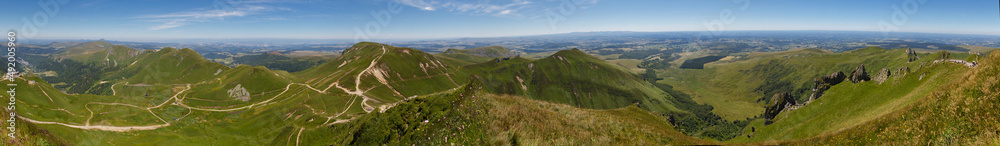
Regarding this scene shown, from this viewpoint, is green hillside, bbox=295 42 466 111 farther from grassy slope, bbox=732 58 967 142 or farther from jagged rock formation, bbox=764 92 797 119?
jagged rock formation, bbox=764 92 797 119

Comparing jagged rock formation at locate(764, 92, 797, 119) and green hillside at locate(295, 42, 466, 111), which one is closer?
jagged rock formation at locate(764, 92, 797, 119)

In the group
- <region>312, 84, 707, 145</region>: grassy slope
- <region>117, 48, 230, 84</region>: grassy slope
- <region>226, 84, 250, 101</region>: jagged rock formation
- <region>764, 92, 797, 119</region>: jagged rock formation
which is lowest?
<region>764, 92, 797, 119</region>: jagged rock formation

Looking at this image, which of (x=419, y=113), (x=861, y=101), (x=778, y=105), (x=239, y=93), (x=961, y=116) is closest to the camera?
(x=961, y=116)

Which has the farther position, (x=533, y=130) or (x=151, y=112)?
(x=151, y=112)

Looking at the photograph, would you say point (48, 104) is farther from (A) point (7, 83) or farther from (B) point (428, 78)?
(B) point (428, 78)

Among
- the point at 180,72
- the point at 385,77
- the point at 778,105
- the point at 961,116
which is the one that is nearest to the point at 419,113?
the point at 961,116

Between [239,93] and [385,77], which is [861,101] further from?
[239,93]

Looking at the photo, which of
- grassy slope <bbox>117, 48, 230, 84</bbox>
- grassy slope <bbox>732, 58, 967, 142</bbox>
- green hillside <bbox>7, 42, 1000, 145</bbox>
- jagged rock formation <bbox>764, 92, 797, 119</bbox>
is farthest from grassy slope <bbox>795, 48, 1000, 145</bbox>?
grassy slope <bbox>117, 48, 230, 84</bbox>

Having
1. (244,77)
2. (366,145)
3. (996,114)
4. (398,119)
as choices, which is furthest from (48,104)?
(996,114)

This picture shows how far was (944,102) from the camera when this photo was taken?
59.7ft

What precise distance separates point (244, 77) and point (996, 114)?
171 m

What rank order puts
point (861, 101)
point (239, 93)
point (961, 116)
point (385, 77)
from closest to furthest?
point (961, 116) < point (861, 101) < point (239, 93) < point (385, 77)

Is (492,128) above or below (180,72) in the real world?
above

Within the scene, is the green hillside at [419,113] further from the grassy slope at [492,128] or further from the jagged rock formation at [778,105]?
the jagged rock formation at [778,105]
